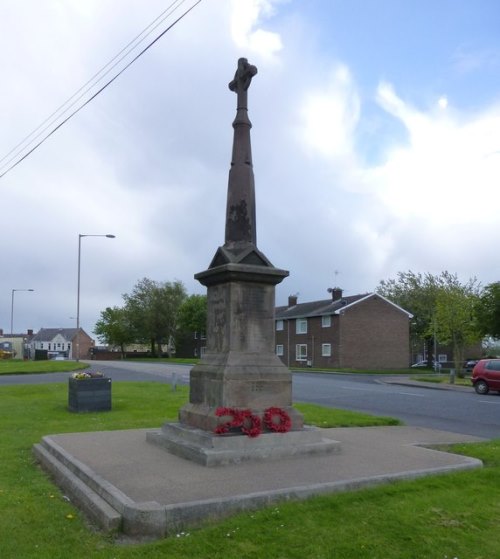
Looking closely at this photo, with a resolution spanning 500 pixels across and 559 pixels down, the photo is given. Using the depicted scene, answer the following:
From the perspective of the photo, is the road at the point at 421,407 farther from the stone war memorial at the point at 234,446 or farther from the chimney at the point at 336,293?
the chimney at the point at 336,293

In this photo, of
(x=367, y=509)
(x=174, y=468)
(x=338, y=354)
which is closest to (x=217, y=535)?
(x=367, y=509)

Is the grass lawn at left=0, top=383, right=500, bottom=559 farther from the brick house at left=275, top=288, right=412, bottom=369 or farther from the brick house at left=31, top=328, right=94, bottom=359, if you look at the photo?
the brick house at left=31, top=328, right=94, bottom=359

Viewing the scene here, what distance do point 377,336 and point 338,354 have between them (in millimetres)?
4690

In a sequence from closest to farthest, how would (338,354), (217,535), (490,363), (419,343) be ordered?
(217,535)
(490,363)
(338,354)
(419,343)

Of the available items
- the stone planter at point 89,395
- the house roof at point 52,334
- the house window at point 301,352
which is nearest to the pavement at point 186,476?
the stone planter at point 89,395

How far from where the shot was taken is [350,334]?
52.7 m

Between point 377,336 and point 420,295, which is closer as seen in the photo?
point 377,336

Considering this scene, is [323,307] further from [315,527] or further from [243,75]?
[315,527]

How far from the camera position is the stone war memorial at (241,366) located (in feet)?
27.4

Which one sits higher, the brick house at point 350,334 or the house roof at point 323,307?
the house roof at point 323,307

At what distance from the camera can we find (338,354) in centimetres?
5212

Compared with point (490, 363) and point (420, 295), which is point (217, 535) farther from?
point (420, 295)

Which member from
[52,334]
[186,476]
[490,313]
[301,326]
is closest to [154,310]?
[301,326]

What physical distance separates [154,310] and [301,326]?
33613 mm
